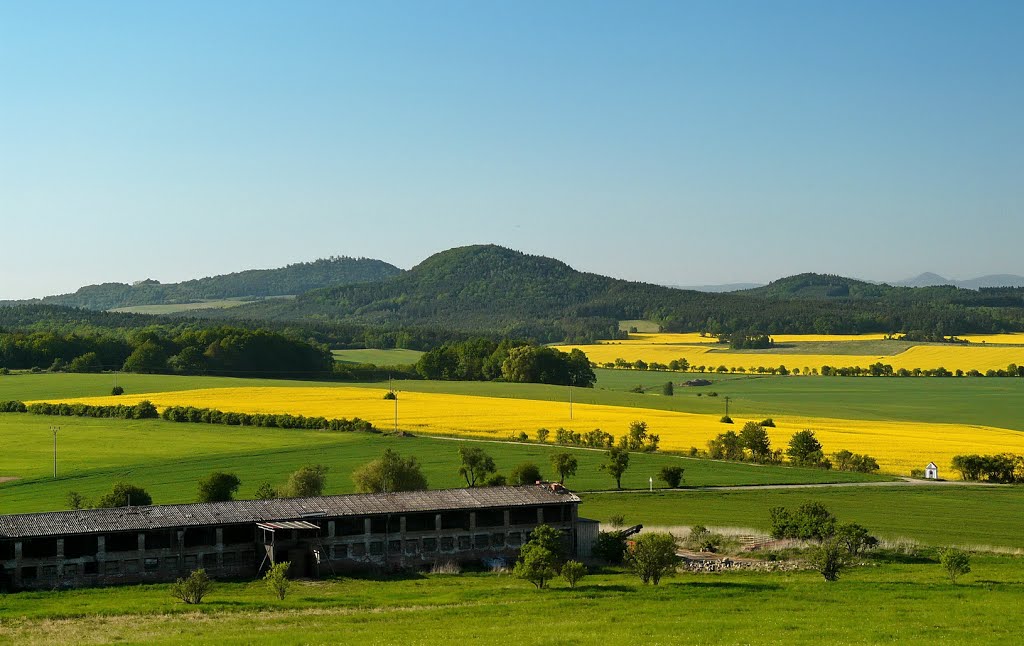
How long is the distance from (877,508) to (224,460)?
37280mm

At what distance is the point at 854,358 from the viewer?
156 metres

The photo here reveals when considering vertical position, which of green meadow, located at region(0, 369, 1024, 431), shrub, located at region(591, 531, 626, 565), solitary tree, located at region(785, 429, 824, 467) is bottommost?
shrub, located at region(591, 531, 626, 565)

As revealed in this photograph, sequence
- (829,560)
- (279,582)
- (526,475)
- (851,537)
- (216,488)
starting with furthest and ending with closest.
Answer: (526,475), (216,488), (851,537), (829,560), (279,582)

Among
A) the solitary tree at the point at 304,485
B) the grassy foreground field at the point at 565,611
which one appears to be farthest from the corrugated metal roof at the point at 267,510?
the solitary tree at the point at 304,485

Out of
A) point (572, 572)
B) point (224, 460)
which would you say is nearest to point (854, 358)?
point (224, 460)

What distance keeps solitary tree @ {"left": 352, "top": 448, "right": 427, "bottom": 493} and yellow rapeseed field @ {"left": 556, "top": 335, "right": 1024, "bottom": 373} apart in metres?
102

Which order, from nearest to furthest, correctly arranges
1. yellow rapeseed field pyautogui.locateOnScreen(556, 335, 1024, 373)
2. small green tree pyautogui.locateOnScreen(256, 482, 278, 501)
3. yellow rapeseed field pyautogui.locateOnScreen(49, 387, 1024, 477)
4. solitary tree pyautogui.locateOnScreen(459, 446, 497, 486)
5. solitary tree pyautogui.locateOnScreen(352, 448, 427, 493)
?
small green tree pyautogui.locateOnScreen(256, 482, 278, 501), solitary tree pyautogui.locateOnScreen(352, 448, 427, 493), solitary tree pyautogui.locateOnScreen(459, 446, 497, 486), yellow rapeseed field pyautogui.locateOnScreen(49, 387, 1024, 477), yellow rapeseed field pyautogui.locateOnScreen(556, 335, 1024, 373)

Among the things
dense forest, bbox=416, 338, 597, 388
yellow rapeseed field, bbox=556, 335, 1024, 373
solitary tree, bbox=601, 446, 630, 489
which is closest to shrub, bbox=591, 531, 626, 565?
solitary tree, bbox=601, 446, 630, 489

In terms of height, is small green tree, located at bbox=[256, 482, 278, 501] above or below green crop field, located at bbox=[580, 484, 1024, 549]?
above

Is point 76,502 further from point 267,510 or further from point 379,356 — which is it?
point 379,356

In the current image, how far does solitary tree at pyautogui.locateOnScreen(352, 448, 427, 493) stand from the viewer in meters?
58.5

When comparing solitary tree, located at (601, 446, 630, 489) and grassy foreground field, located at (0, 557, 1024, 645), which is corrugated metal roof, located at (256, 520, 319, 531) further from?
solitary tree, located at (601, 446, 630, 489)

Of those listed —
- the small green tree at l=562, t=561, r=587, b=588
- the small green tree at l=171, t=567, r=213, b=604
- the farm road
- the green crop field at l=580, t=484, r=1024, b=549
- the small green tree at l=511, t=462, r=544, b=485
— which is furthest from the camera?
the farm road

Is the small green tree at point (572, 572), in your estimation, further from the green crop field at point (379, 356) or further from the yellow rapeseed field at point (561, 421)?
the green crop field at point (379, 356)
